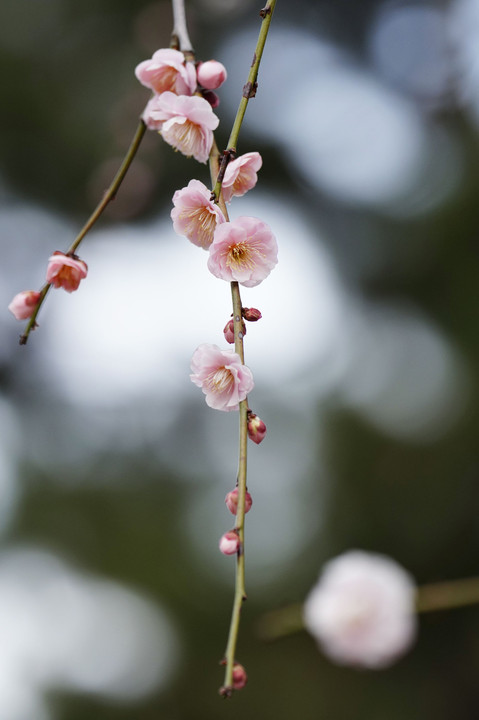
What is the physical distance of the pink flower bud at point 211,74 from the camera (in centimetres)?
66

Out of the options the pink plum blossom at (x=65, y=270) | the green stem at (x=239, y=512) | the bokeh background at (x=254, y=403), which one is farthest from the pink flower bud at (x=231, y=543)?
the bokeh background at (x=254, y=403)

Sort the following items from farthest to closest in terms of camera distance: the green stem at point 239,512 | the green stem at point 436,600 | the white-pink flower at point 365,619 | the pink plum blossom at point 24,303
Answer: the white-pink flower at point 365,619, the green stem at point 436,600, the pink plum blossom at point 24,303, the green stem at point 239,512

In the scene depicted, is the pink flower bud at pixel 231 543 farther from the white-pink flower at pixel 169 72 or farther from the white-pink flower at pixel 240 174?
the white-pink flower at pixel 169 72

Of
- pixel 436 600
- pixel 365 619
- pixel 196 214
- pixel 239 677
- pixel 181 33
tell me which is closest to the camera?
pixel 239 677

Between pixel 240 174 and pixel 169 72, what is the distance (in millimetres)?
172

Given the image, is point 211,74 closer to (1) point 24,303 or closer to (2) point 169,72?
(2) point 169,72

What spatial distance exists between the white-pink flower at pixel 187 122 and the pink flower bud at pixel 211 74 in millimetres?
41

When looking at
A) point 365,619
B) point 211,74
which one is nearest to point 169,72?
point 211,74

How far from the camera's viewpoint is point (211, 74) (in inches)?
26.1

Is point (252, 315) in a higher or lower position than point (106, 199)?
lower

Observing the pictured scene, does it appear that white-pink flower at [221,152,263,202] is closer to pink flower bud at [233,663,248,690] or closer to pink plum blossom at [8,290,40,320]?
pink plum blossom at [8,290,40,320]

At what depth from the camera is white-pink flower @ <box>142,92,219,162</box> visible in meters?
0.62

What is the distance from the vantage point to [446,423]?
11.4 feet

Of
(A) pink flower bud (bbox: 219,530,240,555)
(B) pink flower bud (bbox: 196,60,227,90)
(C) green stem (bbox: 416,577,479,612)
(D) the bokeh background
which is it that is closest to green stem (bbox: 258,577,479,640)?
(C) green stem (bbox: 416,577,479,612)
